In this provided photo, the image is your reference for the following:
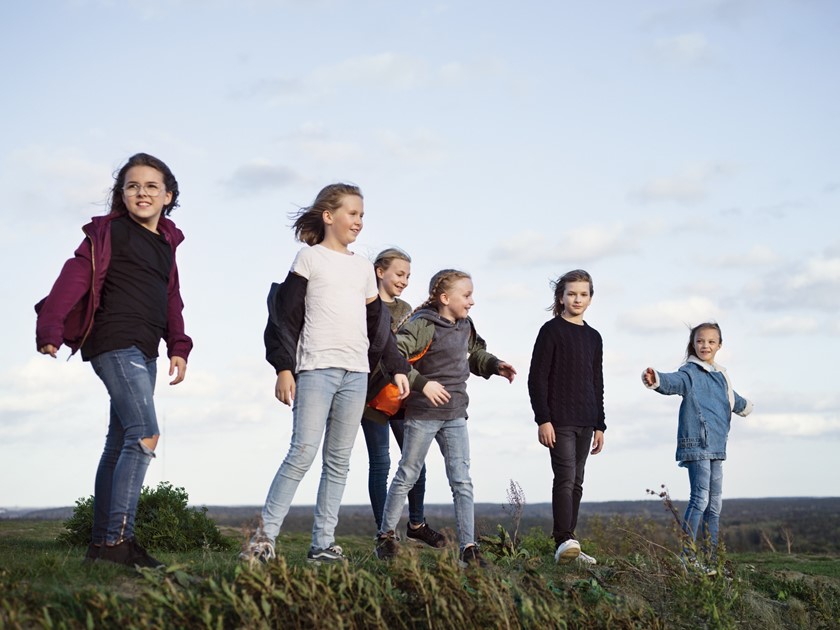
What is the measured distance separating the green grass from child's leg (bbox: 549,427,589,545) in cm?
90

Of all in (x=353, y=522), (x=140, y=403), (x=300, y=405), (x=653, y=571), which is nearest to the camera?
(x=140, y=403)

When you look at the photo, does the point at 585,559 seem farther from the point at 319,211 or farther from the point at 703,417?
the point at 319,211

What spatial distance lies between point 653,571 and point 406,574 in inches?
99.8

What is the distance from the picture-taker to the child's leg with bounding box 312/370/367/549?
21.3ft

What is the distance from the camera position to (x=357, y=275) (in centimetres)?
676

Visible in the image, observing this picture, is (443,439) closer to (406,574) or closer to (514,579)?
(514,579)

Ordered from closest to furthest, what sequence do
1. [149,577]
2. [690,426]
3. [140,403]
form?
[149,577] < [140,403] < [690,426]

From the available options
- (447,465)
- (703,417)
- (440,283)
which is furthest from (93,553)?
(703,417)

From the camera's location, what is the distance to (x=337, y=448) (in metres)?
6.56

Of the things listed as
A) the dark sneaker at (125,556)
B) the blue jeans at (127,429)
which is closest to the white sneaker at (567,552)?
the dark sneaker at (125,556)

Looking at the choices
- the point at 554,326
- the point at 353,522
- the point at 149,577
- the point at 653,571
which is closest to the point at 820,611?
the point at 653,571

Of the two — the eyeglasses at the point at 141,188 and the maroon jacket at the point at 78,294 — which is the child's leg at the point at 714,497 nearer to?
the eyeglasses at the point at 141,188

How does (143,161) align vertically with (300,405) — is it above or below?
above

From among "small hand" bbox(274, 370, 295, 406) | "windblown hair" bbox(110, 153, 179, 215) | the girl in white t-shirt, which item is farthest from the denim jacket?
"windblown hair" bbox(110, 153, 179, 215)
